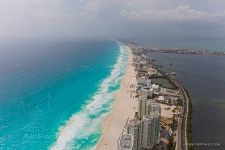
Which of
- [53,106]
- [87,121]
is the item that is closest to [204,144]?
[87,121]

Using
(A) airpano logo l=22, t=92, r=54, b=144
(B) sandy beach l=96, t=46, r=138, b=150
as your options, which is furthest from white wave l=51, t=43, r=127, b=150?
(A) airpano logo l=22, t=92, r=54, b=144

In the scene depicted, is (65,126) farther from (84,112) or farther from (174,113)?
(174,113)

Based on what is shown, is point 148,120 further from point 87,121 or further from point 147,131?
point 87,121

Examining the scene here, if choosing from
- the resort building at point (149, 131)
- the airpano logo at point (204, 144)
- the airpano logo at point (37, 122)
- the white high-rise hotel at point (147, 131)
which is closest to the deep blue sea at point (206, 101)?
the airpano logo at point (204, 144)

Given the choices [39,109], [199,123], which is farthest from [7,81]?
[199,123]

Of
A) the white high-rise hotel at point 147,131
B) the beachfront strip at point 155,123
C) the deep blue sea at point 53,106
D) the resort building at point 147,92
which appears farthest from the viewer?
the resort building at point 147,92

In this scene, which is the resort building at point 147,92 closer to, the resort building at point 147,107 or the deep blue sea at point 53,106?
the deep blue sea at point 53,106

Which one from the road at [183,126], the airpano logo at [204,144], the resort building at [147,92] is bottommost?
the airpano logo at [204,144]
